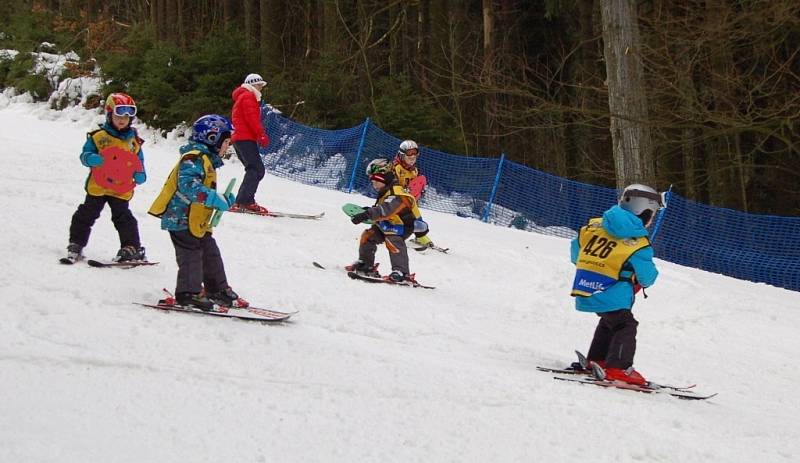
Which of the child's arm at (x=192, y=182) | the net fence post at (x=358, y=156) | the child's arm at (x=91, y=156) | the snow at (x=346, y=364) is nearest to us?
the snow at (x=346, y=364)

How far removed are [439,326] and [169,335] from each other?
2.72m

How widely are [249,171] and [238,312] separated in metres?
5.44

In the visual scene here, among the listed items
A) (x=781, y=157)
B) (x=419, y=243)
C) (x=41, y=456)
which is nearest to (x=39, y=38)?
(x=419, y=243)

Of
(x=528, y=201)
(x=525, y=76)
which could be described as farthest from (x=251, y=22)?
(x=528, y=201)

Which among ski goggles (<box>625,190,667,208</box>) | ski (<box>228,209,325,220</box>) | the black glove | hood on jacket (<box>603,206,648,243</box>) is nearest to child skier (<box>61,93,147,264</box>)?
the black glove

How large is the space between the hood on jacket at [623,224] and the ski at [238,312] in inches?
102

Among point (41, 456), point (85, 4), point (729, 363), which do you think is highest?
point (85, 4)

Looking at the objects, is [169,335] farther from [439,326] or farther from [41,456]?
[439,326]

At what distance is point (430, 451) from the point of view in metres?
4.39

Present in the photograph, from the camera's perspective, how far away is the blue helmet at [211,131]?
655 centimetres

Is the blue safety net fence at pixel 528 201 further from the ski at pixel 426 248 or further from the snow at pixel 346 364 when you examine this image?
the snow at pixel 346 364

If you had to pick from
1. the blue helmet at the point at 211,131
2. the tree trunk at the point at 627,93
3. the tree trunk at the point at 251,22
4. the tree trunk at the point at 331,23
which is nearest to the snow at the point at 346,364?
the blue helmet at the point at 211,131

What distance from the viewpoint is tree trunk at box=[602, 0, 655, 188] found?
14148mm

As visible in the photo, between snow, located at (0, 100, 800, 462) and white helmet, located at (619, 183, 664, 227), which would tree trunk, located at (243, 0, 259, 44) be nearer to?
snow, located at (0, 100, 800, 462)
